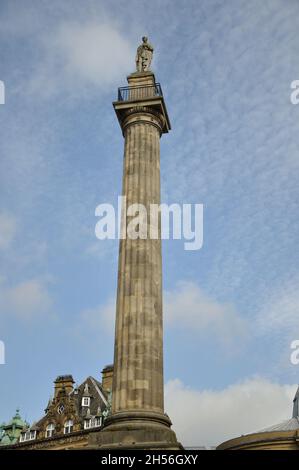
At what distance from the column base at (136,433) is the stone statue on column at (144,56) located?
18.7 meters

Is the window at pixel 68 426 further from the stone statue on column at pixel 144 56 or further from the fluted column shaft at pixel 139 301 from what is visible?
the stone statue on column at pixel 144 56

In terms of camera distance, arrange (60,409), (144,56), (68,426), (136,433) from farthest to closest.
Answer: (60,409), (68,426), (144,56), (136,433)

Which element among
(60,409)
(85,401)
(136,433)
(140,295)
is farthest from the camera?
(85,401)

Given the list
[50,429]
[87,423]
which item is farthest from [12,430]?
[87,423]

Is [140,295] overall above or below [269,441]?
above

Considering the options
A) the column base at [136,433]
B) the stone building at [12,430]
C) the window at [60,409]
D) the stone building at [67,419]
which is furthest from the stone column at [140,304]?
the stone building at [12,430]

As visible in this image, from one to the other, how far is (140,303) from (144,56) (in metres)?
15.3

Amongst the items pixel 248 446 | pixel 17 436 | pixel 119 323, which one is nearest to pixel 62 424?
pixel 17 436

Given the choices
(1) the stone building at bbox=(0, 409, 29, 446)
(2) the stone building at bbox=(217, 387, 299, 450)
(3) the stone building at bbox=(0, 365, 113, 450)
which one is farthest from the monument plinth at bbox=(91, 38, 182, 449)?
(1) the stone building at bbox=(0, 409, 29, 446)

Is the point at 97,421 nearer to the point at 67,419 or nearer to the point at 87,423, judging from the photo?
the point at 87,423

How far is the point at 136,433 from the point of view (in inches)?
707

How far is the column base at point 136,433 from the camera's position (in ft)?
57.6
